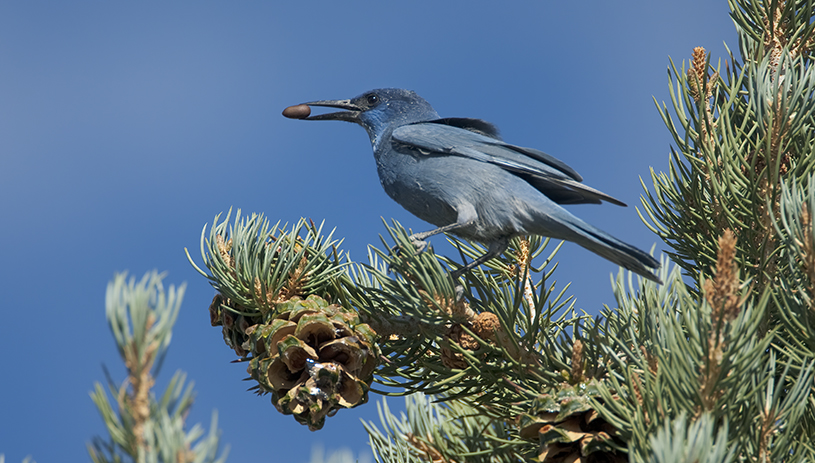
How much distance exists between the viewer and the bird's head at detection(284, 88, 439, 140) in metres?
4.39

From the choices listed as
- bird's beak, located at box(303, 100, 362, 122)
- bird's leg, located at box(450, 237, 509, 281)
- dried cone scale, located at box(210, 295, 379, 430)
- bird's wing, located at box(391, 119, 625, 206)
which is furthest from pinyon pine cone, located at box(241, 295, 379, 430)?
bird's beak, located at box(303, 100, 362, 122)

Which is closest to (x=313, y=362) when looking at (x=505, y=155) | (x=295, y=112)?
(x=505, y=155)

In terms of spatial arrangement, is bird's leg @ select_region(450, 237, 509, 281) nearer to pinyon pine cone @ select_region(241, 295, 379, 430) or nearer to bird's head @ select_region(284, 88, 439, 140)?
pinyon pine cone @ select_region(241, 295, 379, 430)

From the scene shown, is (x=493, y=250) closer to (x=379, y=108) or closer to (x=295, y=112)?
(x=295, y=112)

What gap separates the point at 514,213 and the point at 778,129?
122 cm

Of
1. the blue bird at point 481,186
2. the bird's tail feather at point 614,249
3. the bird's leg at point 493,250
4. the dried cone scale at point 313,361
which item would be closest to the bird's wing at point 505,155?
the blue bird at point 481,186

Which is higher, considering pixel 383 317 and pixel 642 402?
pixel 383 317

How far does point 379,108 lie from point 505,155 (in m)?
1.34

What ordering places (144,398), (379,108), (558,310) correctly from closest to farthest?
(144,398), (558,310), (379,108)

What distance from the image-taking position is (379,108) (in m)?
4.47

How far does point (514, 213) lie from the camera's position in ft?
9.87

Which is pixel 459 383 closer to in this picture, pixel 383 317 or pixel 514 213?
pixel 383 317

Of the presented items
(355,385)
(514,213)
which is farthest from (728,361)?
(514,213)

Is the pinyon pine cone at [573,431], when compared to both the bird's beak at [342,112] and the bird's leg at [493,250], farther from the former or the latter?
the bird's beak at [342,112]
